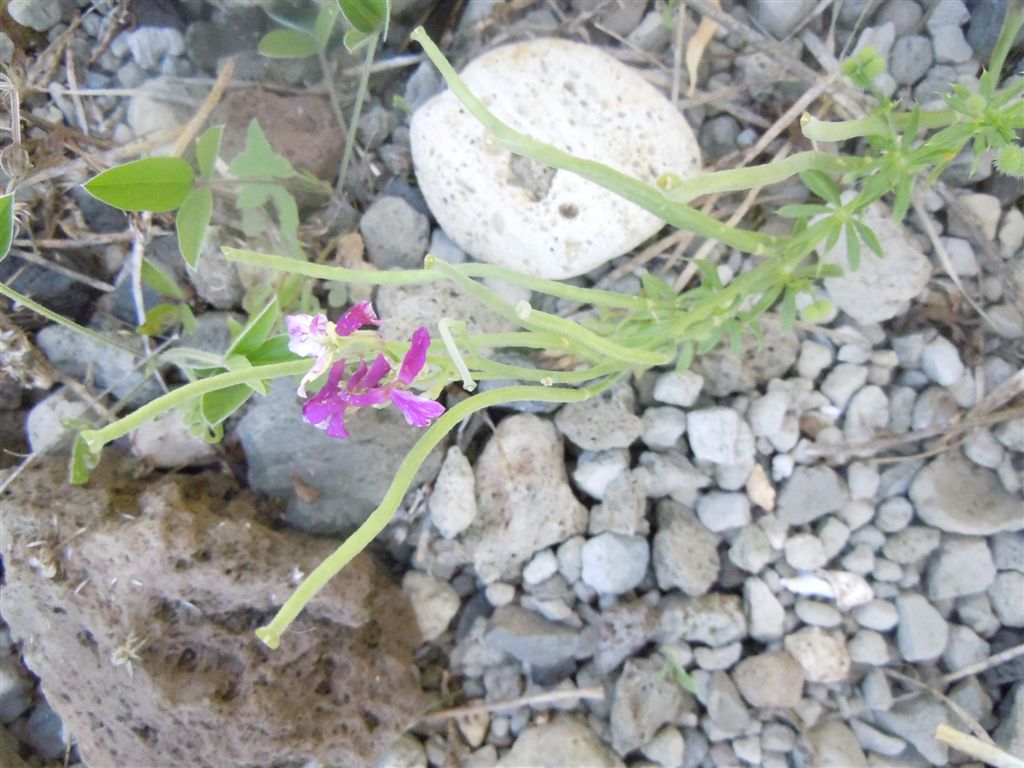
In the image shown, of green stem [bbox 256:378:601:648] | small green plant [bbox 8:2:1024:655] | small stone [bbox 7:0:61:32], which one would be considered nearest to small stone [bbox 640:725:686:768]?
small green plant [bbox 8:2:1024:655]

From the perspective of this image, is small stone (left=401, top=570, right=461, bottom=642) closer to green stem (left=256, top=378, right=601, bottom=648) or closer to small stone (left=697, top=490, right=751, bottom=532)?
small stone (left=697, top=490, right=751, bottom=532)

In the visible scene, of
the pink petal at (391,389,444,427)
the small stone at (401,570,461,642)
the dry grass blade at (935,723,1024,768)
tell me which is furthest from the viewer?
the small stone at (401,570,461,642)

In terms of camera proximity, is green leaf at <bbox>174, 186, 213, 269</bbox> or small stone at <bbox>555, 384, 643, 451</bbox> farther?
small stone at <bbox>555, 384, 643, 451</bbox>

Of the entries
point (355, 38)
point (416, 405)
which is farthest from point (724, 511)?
point (355, 38)

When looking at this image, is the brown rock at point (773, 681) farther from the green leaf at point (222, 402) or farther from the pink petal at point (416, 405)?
the green leaf at point (222, 402)

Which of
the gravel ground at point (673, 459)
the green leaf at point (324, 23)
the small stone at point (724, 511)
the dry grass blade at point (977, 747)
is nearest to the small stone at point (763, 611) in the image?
the gravel ground at point (673, 459)

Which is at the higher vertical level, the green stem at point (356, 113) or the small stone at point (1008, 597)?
the green stem at point (356, 113)
